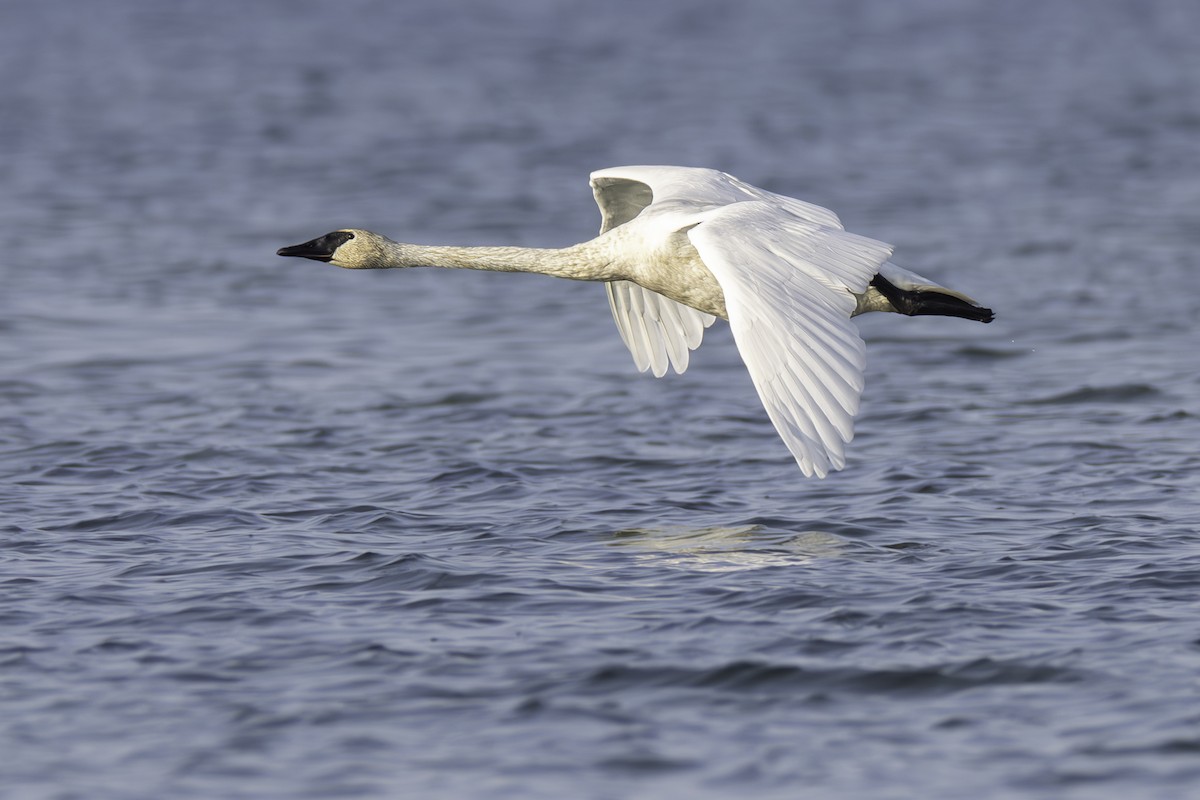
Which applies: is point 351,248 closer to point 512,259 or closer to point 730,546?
point 512,259

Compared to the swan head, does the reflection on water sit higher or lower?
lower

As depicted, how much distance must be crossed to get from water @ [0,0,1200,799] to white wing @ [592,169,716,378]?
59 cm

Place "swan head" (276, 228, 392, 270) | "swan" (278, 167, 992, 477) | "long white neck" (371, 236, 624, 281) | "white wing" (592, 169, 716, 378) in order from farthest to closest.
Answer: "white wing" (592, 169, 716, 378) < "swan head" (276, 228, 392, 270) < "long white neck" (371, 236, 624, 281) < "swan" (278, 167, 992, 477)

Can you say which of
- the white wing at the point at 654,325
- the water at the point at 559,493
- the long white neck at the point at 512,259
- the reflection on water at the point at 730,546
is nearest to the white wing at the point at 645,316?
the white wing at the point at 654,325

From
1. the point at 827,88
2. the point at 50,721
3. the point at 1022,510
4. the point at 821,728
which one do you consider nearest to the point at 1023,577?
the point at 1022,510

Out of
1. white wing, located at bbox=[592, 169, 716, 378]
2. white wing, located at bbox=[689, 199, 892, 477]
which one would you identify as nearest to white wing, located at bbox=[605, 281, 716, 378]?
white wing, located at bbox=[592, 169, 716, 378]

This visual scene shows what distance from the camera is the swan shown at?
301 inches

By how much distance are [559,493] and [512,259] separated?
4.19 feet

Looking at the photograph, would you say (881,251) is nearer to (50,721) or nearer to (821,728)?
(821,728)

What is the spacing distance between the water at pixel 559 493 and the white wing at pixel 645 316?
586 mm

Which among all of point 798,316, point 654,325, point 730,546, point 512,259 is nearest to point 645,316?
point 654,325

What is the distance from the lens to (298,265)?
1758 cm

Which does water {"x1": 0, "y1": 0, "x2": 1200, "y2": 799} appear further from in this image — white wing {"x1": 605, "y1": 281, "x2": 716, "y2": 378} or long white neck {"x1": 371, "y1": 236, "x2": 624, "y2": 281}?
long white neck {"x1": 371, "y1": 236, "x2": 624, "y2": 281}

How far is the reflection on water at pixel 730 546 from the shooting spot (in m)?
8.64
